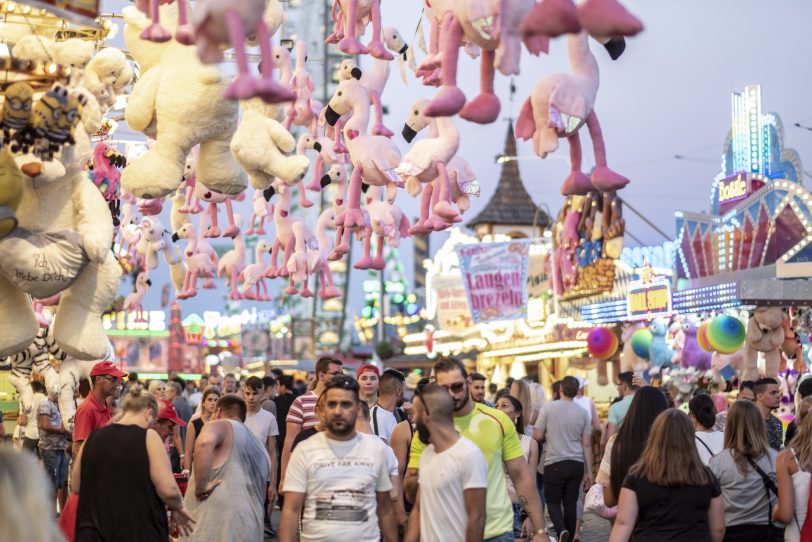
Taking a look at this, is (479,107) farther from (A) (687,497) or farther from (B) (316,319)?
(B) (316,319)

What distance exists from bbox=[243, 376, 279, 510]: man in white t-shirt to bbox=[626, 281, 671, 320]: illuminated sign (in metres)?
13.3

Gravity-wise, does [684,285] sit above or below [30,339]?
above

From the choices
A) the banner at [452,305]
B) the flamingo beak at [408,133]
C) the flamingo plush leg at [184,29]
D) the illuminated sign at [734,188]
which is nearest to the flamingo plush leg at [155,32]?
the flamingo plush leg at [184,29]

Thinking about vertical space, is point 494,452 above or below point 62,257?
below

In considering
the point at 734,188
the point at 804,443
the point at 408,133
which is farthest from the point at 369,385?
the point at 734,188

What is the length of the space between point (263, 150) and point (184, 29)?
2.17m

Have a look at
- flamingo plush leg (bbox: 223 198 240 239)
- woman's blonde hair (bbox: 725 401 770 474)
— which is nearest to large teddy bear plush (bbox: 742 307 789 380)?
flamingo plush leg (bbox: 223 198 240 239)

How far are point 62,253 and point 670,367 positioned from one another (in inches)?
727

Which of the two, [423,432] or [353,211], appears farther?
[353,211]

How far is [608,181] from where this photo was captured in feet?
20.5

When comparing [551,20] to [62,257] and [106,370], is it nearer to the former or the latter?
[62,257]

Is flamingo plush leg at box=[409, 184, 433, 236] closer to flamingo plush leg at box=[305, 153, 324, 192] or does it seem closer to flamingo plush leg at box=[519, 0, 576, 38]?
flamingo plush leg at box=[305, 153, 324, 192]

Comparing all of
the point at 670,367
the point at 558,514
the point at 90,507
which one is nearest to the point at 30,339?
the point at 90,507

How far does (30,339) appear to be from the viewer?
7973 mm
